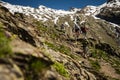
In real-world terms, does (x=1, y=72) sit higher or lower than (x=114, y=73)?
lower

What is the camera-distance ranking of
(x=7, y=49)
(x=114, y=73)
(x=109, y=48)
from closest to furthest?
(x=7, y=49)
(x=114, y=73)
(x=109, y=48)

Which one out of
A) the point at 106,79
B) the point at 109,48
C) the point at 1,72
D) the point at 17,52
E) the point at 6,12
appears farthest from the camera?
the point at 109,48

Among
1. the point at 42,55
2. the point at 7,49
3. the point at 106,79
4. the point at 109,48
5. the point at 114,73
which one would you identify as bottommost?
the point at 7,49

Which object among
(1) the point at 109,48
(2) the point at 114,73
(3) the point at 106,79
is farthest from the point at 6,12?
(1) the point at 109,48

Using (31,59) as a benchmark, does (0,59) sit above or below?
below

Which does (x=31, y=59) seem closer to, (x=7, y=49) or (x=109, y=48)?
(x=7, y=49)

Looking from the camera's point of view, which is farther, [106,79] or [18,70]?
[106,79]

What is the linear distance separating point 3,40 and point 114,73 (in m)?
67.2

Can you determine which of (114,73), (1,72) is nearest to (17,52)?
(1,72)

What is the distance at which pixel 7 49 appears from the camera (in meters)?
9.91

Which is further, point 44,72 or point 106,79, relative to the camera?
point 106,79

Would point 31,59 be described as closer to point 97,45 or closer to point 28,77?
point 28,77

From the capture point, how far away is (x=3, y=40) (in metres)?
10.4

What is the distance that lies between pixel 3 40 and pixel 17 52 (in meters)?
0.78
